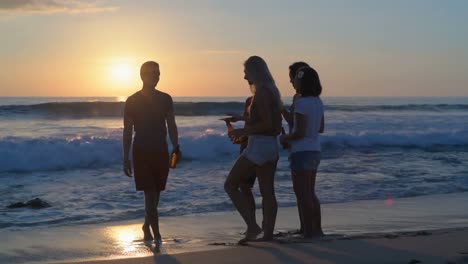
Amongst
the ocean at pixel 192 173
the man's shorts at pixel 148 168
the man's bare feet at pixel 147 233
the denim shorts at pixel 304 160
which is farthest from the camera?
the ocean at pixel 192 173

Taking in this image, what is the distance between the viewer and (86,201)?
9375 millimetres

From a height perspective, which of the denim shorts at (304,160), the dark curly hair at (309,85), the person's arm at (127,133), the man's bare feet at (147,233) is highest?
the dark curly hair at (309,85)

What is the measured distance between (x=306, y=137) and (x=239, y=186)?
783 mm

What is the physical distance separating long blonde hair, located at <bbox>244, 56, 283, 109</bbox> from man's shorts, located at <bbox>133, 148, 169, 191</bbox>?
1.07m

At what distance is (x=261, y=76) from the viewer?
18.9ft

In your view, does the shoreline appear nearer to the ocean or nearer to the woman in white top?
the woman in white top

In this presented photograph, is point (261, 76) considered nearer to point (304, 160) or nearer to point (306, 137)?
point (306, 137)

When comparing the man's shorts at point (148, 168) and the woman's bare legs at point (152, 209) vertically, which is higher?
the man's shorts at point (148, 168)

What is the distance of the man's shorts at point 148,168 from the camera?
19.9 ft

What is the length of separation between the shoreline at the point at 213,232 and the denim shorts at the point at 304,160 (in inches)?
24.5

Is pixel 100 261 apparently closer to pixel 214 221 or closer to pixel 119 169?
pixel 214 221

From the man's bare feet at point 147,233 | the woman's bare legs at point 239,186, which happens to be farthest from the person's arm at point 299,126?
the man's bare feet at point 147,233

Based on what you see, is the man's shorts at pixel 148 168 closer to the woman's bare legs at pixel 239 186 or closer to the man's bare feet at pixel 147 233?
the man's bare feet at pixel 147 233

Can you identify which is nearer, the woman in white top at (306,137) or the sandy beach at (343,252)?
the sandy beach at (343,252)
